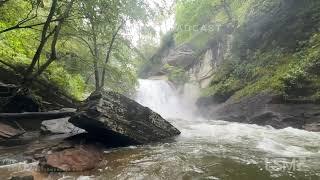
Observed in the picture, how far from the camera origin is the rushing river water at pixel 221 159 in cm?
545

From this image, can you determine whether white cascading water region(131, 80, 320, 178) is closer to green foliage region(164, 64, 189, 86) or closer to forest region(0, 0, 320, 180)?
forest region(0, 0, 320, 180)

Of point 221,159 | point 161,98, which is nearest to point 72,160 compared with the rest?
point 221,159

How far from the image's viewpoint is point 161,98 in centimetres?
2828

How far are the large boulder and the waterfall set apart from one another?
15290 mm

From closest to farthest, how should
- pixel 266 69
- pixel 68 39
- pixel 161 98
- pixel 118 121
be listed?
pixel 118 121 < pixel 68 39 < pixel 266 69 < pixel 161 98

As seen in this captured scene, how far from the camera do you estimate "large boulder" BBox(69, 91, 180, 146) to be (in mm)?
7890

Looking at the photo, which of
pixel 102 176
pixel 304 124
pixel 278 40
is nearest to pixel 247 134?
pixel 304 124

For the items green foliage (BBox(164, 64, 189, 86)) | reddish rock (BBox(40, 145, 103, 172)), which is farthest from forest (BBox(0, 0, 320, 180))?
green foliage (BBox(164, 64, 189, 86))

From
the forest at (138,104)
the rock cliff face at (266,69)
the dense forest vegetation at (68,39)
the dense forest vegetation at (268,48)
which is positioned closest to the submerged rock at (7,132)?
the forest at (138,104)

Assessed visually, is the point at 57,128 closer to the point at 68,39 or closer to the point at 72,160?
the point at 72,160

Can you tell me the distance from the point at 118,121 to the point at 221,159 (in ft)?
9.92

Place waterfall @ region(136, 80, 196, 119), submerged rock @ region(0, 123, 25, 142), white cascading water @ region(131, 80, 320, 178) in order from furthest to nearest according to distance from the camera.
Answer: waterfall @ region(136, 80, 196, 119), submerged rock @ region(0, 123, 25, 142), white cascading water @ region(131, 80, 320, 178)

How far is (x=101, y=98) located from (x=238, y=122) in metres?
7.62

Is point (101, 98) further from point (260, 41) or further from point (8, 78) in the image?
point (260, 41)
